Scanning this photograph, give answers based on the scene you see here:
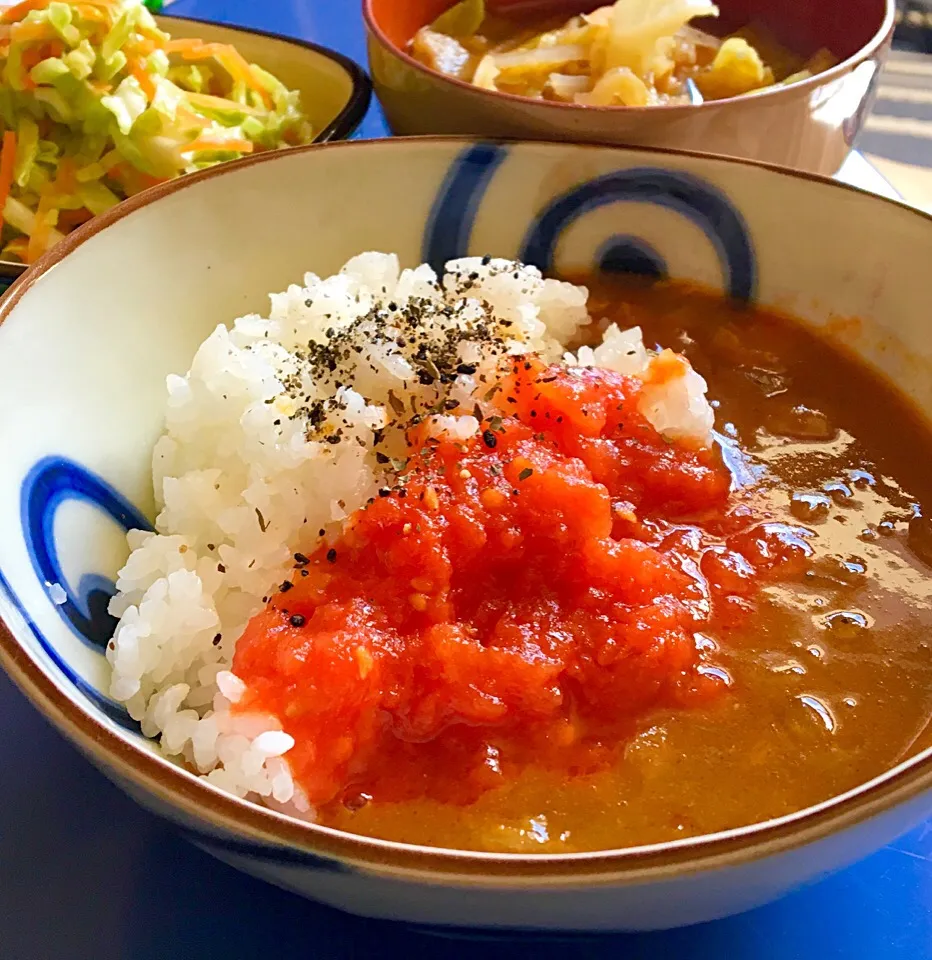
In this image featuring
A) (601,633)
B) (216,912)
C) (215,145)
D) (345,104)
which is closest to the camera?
(216,912)

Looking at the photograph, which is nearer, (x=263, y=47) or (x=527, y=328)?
(x=527, y=328)

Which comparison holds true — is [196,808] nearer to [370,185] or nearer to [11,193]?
[370,185]

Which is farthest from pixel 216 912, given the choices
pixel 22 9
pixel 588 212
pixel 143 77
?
pixel 22 9

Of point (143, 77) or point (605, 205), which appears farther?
point (143, 77)

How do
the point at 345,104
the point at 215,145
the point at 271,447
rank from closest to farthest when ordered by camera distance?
the point at 271,447 → the point at 215,145 → the point at 345,104

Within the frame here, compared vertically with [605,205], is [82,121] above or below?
below

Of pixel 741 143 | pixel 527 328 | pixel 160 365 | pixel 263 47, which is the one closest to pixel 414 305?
pixel 527 328

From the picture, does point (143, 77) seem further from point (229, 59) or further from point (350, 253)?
point (350, 253)
